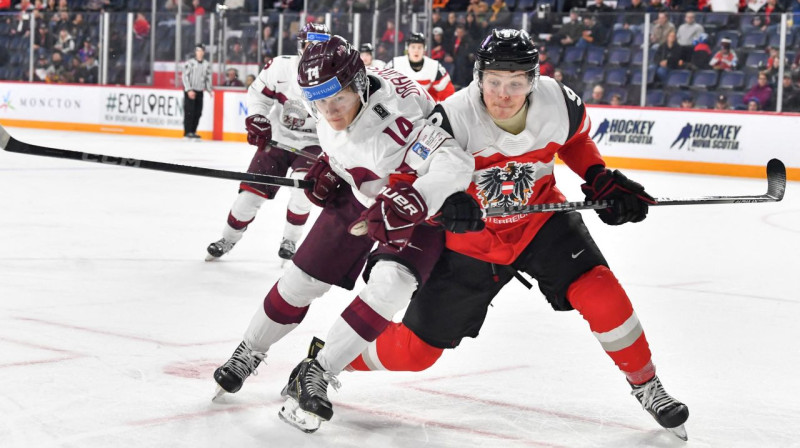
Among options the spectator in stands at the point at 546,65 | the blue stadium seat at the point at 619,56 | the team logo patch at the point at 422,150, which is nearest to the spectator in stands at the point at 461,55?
the spectator in stands at the point at 546,65

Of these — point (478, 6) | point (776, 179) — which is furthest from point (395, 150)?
point (478, 6)

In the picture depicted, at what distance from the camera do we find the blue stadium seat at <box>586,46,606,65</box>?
1147cm

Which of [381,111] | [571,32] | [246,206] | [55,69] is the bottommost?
[55,69]

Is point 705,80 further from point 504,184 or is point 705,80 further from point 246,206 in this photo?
point 504,184

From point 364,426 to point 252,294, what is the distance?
191 cm

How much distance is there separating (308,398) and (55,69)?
14.4m

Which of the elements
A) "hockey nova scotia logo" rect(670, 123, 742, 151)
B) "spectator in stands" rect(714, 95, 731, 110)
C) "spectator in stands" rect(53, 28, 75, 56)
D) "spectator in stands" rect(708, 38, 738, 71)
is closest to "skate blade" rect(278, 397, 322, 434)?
"hockey nova scotia logo" rect(670, 123, 742, 151)

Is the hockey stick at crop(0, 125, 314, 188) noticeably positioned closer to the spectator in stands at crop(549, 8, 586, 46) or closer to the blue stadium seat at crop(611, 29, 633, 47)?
the blue stadium seat at crop(611, 29, 633, 47)

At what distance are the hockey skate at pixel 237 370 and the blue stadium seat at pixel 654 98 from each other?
29.7 feet

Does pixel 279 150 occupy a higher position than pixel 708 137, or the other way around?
pixel 279 150

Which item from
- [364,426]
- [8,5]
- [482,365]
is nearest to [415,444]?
[364,426]

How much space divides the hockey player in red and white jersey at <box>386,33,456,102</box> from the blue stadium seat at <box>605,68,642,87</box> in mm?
4046

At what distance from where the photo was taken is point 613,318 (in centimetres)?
249

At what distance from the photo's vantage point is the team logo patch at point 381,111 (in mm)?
2652
